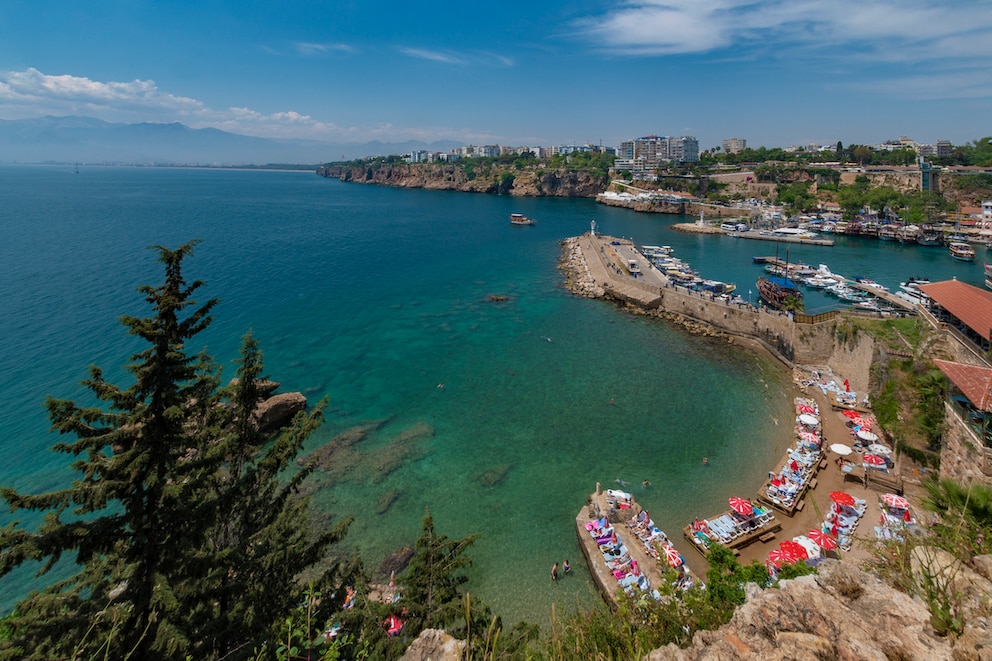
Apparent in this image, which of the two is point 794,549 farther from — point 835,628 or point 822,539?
point 835,628

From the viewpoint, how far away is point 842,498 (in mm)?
15680

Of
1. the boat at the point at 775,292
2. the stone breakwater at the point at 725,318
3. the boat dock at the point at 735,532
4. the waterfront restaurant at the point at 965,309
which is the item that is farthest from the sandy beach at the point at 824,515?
the boat at the point at 775,292

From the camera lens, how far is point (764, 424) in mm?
21438

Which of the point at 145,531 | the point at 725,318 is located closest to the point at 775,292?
the point at 725,318

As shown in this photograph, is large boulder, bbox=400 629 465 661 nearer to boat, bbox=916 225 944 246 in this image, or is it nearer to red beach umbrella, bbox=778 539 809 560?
red beach umbrella, bbox=778 539 809 560

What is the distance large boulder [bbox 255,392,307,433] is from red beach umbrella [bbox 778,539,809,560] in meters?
20.1

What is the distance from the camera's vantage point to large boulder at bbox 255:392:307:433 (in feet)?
69.9

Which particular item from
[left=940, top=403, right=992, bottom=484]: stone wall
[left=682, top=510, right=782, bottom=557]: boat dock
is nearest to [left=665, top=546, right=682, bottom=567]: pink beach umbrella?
[left=682, top=510, right=782, bottom=557]: boat dock

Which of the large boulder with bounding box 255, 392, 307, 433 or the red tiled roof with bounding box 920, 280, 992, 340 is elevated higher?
the red tiled roof with bounding box 920, 280, 992, 340

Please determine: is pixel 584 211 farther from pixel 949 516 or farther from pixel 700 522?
pixel 949 516

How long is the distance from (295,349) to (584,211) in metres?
90.5

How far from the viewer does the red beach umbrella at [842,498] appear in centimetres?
1553

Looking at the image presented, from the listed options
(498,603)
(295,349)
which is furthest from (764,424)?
(295,349)

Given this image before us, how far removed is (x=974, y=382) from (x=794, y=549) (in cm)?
726
